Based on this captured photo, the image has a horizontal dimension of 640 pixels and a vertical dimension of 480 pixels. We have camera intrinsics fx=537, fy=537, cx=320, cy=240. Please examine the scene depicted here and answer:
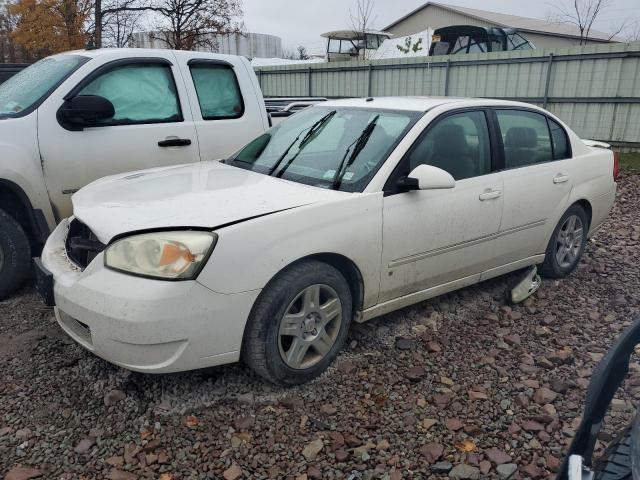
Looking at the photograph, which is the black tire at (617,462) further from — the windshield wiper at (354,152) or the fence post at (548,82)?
the fence post at (548,82)

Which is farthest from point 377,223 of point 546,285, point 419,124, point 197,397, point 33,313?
point 33,313

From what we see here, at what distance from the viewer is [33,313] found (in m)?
3.83

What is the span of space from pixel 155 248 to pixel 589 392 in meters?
1.93

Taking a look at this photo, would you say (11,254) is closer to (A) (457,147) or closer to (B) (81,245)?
(B) (81,245)

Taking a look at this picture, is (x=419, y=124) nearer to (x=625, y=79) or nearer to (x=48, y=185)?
(x=48, y=185)

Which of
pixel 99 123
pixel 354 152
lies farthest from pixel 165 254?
pixel 99 123

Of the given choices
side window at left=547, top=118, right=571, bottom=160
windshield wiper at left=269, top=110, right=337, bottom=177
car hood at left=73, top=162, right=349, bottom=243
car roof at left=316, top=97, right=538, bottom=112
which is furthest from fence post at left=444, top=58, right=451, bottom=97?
car hood at left=73, top=162, right=349, bottom=243

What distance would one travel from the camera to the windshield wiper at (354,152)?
3297mm

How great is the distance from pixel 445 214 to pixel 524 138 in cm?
124

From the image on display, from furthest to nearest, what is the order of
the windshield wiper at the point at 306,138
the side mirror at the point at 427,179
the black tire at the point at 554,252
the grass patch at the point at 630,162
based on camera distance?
the grass patch at the point at 630,162 < the black tire at the point at 554,252 < the windshield wiper at the point at 306,138 < the side mirror at the point at 427,179

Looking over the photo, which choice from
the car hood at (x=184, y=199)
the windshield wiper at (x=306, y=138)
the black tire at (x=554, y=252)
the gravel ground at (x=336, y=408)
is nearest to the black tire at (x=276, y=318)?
the gravel ground at (x=336, y=408)

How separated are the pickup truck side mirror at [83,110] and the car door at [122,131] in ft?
0.12

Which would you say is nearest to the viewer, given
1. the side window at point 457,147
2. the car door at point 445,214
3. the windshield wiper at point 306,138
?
the car door at point 445,214

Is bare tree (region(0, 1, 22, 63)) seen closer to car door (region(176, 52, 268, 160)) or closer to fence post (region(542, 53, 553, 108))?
fence post (region(542, 53, 553, 108))
